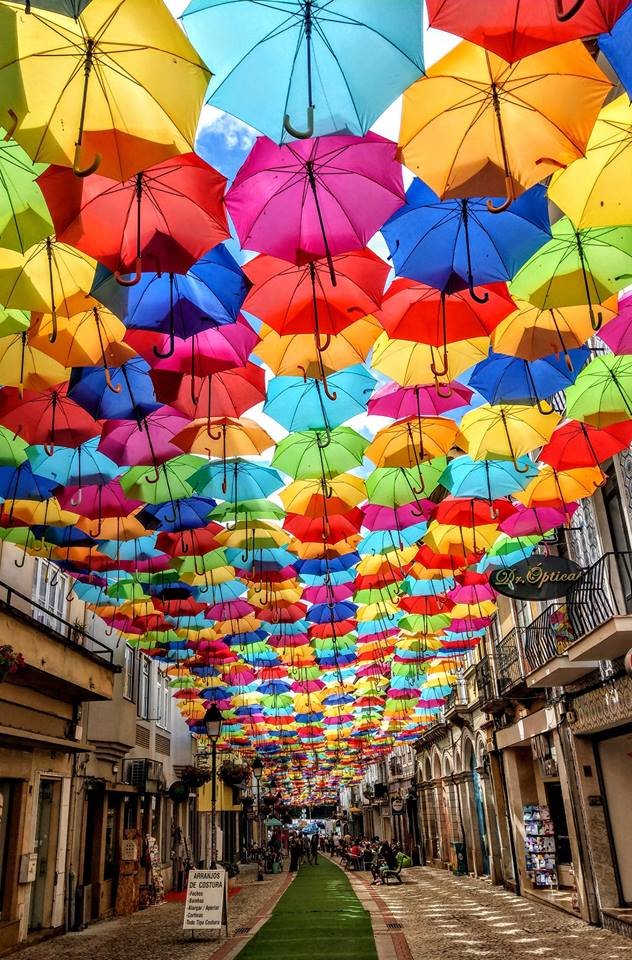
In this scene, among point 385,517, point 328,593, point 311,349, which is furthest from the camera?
point 328,593

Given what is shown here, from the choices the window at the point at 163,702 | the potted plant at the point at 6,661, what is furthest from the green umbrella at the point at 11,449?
the window at the point at 163,702

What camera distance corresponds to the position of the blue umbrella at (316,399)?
8641mm

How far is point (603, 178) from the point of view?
534 cm

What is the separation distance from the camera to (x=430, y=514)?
473 inches

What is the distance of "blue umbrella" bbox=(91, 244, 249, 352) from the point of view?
6426 millimetres

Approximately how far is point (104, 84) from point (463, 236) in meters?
2.89

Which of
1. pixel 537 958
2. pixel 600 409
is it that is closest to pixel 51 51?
pixel 600 409

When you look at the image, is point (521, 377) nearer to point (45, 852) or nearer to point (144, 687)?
point (45, 852)

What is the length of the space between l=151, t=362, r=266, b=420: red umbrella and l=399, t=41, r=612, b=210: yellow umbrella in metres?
3.40

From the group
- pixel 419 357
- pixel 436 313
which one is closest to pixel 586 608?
pixel 419 357

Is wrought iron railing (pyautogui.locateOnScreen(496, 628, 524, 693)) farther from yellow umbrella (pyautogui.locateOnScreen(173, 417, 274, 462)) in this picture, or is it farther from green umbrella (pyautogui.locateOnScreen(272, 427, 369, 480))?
yellow umbrella (pyautogui.locateOnScreen(173, 417, 274, 462))

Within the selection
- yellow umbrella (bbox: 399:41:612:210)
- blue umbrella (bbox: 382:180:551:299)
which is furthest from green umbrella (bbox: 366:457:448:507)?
yellow umbrella (bbox: 399:41:612:210)

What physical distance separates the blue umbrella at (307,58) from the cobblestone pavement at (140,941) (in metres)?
11.9

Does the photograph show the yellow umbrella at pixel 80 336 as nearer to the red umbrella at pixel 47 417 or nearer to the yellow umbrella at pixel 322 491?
the red umbrella at pixel 47 417
